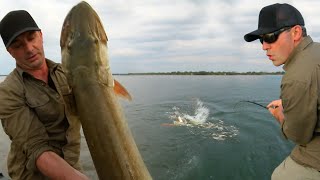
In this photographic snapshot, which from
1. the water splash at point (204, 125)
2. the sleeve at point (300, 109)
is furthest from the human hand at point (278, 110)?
the water splash at point (204, 125)

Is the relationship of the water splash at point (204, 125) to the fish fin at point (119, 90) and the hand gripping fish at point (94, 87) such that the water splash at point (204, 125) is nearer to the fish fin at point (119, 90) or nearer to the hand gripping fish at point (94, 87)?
the fish fin at point (119, 90)

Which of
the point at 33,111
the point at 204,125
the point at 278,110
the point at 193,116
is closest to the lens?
the point at 33,111

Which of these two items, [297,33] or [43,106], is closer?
[43,106]

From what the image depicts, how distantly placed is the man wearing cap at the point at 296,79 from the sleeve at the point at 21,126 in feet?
8.87

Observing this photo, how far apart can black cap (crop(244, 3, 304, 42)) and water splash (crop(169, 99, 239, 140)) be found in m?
13.0

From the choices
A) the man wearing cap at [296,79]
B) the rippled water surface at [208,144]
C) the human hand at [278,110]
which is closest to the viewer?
the man wearing cap at [296,79]

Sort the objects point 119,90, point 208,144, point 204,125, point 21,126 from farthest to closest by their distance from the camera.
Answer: point 204,125, point 208,144, point 21,126, point 119,90

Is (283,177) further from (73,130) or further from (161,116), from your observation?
(161,116)

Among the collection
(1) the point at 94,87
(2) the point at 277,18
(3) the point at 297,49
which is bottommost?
(1) the point at 94,87

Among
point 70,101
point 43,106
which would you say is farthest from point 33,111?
point 70,101

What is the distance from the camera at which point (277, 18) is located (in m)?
4.11

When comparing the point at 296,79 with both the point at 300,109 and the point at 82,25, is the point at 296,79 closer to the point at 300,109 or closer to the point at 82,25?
the point at 300,109

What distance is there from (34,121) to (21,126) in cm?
16

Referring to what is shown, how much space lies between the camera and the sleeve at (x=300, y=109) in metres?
3.61
